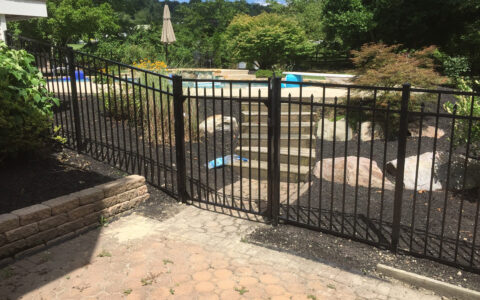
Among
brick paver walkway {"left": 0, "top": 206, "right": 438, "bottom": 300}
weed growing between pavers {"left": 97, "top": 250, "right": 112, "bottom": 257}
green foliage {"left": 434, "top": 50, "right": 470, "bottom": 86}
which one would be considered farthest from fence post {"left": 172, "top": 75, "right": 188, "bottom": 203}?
green foliage {"left": 434, "top": 50, "right": 470, "bottom": 86}

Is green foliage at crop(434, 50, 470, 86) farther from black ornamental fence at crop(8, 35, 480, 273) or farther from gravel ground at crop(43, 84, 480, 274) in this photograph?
gravel ground at crop(43, 84, 480, 274)

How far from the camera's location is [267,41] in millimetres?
21562

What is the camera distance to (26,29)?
2830 cm

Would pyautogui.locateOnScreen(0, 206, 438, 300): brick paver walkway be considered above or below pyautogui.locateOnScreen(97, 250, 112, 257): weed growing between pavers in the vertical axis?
below

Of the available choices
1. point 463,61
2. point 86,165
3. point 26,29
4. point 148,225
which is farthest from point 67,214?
point 26,29

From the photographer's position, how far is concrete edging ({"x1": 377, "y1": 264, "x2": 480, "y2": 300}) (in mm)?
3283

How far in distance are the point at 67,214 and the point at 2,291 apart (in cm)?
115

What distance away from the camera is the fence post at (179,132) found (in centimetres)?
512

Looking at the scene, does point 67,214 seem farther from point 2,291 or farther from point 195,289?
point 195,289

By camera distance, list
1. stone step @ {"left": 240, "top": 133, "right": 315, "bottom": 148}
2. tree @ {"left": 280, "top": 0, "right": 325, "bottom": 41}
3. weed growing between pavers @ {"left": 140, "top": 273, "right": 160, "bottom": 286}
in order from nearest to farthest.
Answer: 1. weed growing between pavers @ {"left": 140, "top": 273, "right": 160, "bottom": 286}
2. stone step @ {"left": 240, "top": 133, "right": 315, "bottom": 148}
3. tree @ {"left": 280, "top": 0, "right": 325, "bottom": 41}

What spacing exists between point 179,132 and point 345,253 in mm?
2513

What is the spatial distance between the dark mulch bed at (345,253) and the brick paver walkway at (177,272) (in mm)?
132

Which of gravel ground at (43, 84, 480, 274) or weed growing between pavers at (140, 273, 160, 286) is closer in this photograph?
weed growing between pavers at (140, 273, 160, 286)

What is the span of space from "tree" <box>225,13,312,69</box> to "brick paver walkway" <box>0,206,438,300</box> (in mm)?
18374
